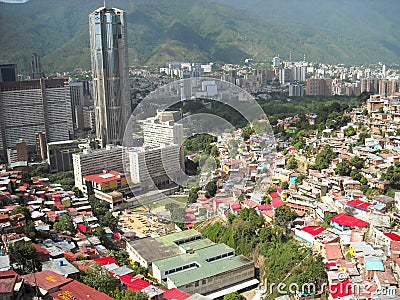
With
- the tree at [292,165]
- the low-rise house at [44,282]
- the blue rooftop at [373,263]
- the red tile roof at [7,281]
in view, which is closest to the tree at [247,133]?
the tree at [292,165]

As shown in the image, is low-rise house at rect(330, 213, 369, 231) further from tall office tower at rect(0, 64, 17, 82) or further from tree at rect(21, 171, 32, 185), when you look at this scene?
tall office tower at rect(0, 64, 17, 82)

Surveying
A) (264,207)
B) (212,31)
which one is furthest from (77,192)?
(212,31)

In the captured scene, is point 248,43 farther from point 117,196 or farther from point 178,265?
point 178,265

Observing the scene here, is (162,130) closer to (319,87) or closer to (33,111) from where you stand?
(33,111)

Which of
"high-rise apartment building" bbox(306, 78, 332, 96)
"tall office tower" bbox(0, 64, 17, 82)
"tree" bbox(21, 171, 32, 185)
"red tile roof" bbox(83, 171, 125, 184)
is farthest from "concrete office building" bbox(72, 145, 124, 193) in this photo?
"high-rise apartment building" bbox(306, 78, 332, 96)

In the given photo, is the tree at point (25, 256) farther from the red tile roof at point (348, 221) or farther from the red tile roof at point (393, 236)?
the red tile roof at point (393, 236)
